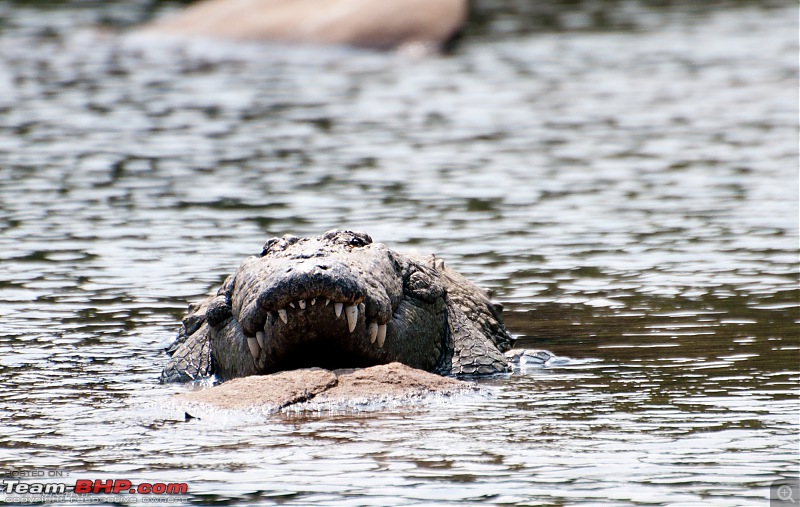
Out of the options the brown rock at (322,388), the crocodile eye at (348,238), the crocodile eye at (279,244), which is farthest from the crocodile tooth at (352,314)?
the crocodile eye at (279,244)

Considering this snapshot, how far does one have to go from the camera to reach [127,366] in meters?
9.30

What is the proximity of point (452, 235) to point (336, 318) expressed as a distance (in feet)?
19.0

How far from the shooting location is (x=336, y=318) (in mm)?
8031

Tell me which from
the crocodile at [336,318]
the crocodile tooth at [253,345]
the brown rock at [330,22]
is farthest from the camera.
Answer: the brown rock at [330,22]

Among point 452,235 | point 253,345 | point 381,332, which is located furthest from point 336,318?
point 452,235

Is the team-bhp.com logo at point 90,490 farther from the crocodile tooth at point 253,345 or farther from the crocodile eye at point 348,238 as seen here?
the crocodile eye at point 348,238

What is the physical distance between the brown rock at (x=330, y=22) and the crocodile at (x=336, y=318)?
18827mm

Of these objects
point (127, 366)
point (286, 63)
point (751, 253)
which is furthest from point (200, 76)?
point (127, 366)

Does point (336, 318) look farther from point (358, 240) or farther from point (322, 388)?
point (358, 240)

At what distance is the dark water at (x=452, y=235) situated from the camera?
675 centimetres

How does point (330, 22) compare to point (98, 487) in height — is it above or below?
above

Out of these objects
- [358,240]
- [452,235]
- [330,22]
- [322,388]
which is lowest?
[452,235]

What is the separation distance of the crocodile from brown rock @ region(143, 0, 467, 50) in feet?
61.8

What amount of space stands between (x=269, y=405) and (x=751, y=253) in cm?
630
